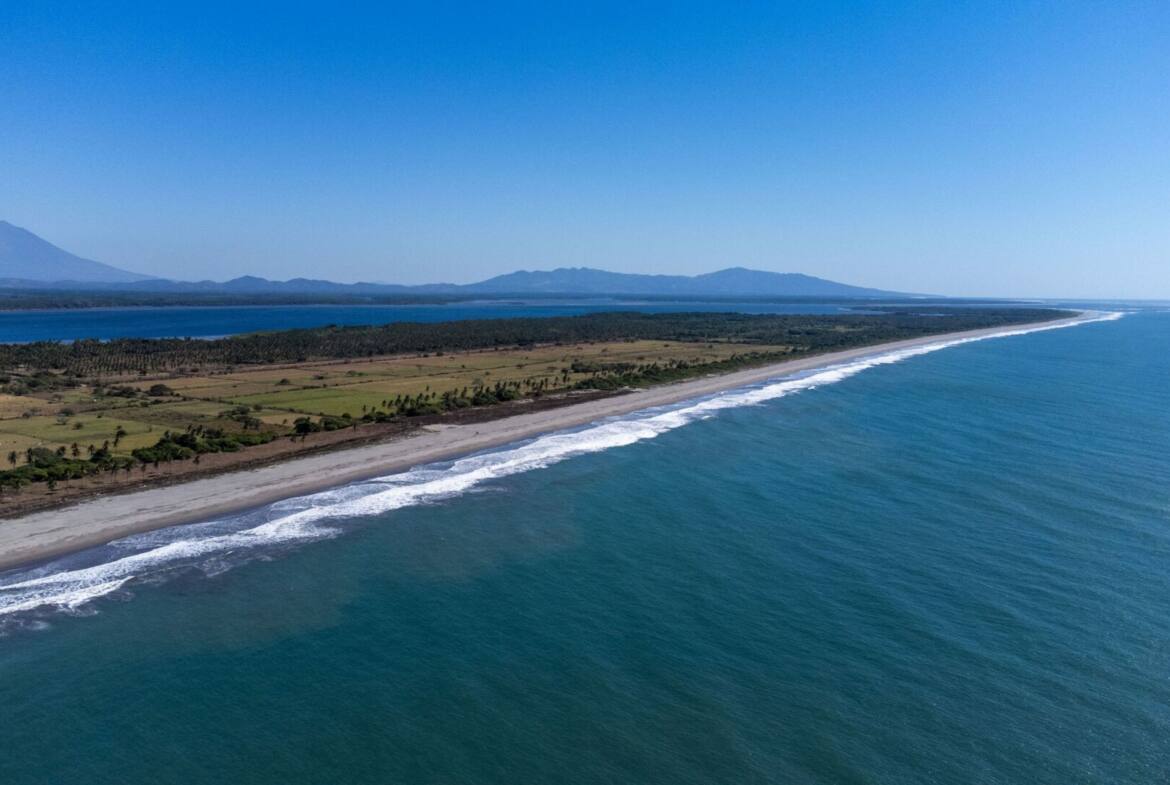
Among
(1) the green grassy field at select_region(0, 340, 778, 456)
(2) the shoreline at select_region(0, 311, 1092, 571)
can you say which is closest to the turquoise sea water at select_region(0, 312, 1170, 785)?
(2) the shoreline at select_region(0, 311, 1092, 571)

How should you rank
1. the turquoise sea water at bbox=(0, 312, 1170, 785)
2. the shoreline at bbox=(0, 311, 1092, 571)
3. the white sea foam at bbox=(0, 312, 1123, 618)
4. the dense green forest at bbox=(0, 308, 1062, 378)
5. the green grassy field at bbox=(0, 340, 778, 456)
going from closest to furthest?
the turquoise sea water at bbox=(0, 312, 1170, 785) → the white sea foam at bbox=(0, 312, 1123, 618) → the shoreline at bbox=(0, 311, 1092, 571) → the green grassy field at bbox=(0, 340, 778, 456) → the dense green forest at bbox=(0, 308, 1062, 378)

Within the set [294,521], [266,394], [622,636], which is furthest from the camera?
[266,394]

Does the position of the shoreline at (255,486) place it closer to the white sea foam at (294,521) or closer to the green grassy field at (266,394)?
the white sea foam at (294,521)

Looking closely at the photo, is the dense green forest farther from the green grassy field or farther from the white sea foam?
the white sea foam

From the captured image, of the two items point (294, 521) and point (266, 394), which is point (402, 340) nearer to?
point (266, 394)

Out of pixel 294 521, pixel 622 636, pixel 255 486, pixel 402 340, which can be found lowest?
pixel 622 636

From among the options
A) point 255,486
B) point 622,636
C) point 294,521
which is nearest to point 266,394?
Result: point 255,486
